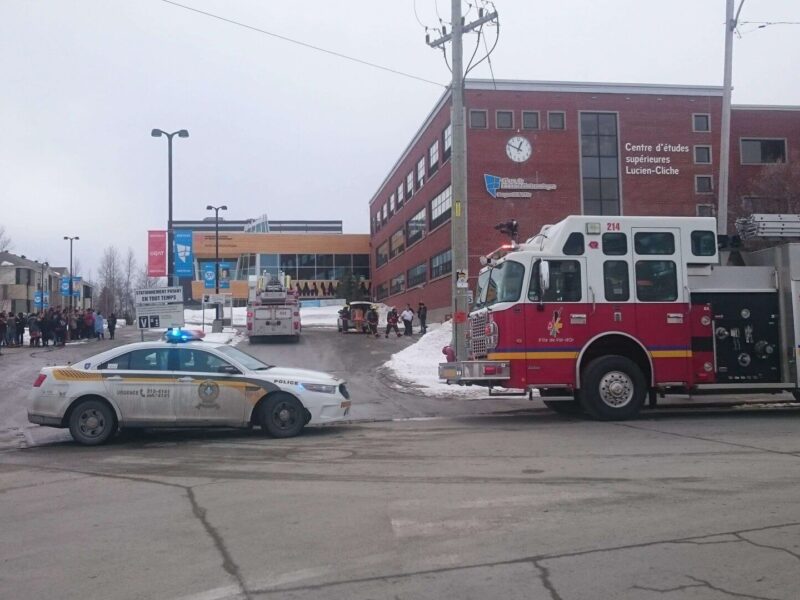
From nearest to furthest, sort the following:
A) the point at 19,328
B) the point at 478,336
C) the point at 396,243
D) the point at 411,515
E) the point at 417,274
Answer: the point at 411,515 → the point at 478,336 → the point at 19,328 → the point at 417,274 → the point at 396,243

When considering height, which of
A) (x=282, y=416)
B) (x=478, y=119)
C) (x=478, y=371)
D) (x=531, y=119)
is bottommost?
(x=282, y=416)

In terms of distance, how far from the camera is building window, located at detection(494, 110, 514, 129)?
46781 millimetres

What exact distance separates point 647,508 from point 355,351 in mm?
24186

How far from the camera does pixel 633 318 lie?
1373 centimetres

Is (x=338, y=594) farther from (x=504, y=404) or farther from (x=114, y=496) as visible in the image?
(x=504, y=404)

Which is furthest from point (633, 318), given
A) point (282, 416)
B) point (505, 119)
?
point (505, 119)

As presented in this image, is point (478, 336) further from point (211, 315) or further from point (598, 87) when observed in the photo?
point (211, 315)

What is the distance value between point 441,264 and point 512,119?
33.6 feet

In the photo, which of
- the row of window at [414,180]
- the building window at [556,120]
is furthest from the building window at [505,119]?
the row of window at [414,180]

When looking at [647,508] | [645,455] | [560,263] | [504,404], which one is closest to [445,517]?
[647,508]

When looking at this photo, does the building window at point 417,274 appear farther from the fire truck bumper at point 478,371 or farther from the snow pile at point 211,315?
the fire truck bumper at point 478,371

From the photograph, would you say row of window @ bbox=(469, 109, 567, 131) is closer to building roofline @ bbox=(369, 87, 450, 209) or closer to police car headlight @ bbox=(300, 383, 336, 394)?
building roofline @ bbox=(369, 87, 450, 209)

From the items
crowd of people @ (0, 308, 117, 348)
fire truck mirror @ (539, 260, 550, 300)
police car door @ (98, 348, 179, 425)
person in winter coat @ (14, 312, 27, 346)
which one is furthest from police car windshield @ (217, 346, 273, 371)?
person in winter coat @ (14, 312, 27, 346)

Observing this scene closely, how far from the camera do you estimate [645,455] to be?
10102 mm
